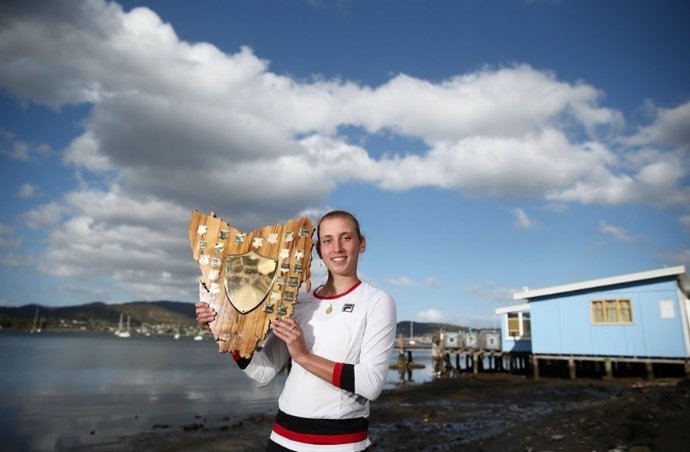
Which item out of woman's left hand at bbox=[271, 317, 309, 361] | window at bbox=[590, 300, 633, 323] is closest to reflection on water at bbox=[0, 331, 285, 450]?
woman's left hand at bbox=[271, 317, 309, 361]

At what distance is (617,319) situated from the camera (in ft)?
78.6

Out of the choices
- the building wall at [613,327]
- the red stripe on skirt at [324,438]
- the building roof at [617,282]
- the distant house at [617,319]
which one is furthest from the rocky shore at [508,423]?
the red stripe on skirt at [324,438]

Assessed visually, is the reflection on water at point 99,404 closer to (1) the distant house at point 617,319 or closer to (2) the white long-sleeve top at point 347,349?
(2) the white long-sleeve top at point 347,349

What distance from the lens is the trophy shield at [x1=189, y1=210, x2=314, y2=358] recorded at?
2.92m

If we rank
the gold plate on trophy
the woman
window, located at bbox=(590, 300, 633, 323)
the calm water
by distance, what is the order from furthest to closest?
window, located at bbox=(590, 300, 633, 323) → the calm water → the gold plate on trophy → the woman

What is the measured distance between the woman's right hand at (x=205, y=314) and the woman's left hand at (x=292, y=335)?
56 centimetres

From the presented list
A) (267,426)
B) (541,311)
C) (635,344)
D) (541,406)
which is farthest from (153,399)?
(635,344)

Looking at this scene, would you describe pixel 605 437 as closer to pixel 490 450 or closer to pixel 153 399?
pixel 490 450

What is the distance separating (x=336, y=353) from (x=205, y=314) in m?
0.97

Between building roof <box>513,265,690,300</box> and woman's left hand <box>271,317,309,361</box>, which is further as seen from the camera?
building roof <box>513,265,690,300</box>

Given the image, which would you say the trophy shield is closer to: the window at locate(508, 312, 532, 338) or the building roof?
the building roof

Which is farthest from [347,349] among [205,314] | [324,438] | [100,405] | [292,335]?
[100,405]

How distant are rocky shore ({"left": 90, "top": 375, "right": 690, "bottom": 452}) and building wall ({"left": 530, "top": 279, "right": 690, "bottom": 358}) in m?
1.75

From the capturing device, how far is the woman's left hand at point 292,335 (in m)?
2.57
